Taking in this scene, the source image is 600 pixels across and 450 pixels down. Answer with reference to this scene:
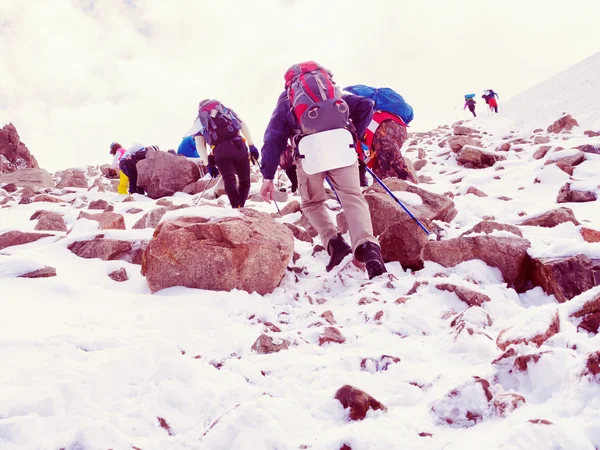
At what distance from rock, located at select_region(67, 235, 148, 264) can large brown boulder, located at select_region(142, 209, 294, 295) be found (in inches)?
33.4

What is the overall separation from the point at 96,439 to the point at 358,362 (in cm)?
131

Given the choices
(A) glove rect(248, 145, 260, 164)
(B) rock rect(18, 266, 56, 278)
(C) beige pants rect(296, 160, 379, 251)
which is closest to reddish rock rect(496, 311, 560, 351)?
(C) beige pants rect(296, 160, 379, 251)

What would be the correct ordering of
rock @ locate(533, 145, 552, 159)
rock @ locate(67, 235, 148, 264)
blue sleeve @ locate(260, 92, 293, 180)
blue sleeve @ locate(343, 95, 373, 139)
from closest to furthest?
blue sleeve @ locate(260, 92, 293, 180), blue sleeve @ locate(343, 95, 373, 139), rock @ locate(67, 235, 148, 264), rock @ locate(533, 145, 552, 159)

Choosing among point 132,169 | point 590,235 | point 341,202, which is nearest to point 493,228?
point 590,235

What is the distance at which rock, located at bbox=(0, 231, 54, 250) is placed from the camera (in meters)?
5.58

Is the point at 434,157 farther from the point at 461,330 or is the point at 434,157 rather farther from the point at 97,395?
the point at 97,395

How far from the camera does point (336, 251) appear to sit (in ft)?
14.4

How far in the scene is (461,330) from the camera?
245 cm

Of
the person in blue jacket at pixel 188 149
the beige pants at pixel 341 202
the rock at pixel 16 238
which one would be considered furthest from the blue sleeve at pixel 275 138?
the person in blue jacket at pixel 188 149

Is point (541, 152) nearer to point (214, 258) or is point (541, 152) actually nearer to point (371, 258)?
point (371, 258)

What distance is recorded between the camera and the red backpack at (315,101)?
3.99 m

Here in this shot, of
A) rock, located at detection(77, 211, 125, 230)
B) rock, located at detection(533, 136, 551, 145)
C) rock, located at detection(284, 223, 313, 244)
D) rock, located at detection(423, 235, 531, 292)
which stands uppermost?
rock, located at detection(533, 136, 551, 145)

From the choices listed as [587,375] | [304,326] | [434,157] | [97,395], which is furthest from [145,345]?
[434,157]

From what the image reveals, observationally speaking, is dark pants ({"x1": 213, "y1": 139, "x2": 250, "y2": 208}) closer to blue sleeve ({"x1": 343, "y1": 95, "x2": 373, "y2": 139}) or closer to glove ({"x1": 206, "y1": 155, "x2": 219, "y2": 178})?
glove ({"x1": 206, "y1": 155, "x2": 219, "y2": 178})
